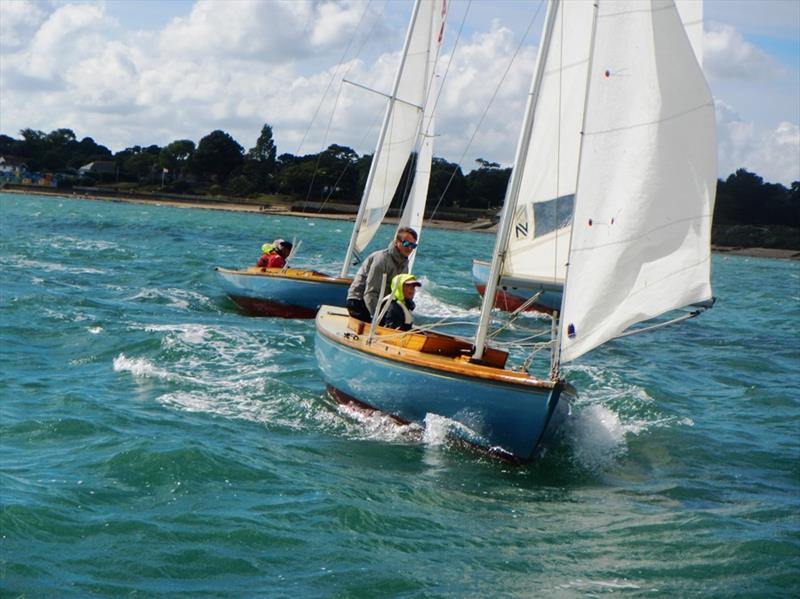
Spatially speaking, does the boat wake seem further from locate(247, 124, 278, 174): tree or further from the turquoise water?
locate(247, 124, 278, 174): tree

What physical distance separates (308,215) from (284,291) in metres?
94.8

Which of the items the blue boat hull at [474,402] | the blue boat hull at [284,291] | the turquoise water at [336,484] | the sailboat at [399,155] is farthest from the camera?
the sailboat at [399,155]

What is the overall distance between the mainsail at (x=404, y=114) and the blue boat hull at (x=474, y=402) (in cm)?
1199

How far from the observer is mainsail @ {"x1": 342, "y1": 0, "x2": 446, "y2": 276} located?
25.1 meters

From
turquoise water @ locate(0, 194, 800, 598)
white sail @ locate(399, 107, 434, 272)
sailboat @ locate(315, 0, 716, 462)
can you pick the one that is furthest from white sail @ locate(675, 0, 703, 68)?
white sail @ locate(399, 107, 434, 272)

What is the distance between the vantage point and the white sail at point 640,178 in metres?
10.8

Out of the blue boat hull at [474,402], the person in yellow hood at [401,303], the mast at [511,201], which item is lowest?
the blue boat hull at [474,402]

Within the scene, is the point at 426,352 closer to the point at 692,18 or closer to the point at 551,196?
the point at 551,196

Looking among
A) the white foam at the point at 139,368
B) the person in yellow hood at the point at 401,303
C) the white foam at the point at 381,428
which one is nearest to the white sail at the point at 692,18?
the person in yellow hood at the point at 401,303

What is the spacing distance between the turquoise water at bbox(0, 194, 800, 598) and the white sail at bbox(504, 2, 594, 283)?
1.88 m

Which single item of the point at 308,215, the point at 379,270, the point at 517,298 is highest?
the point at 379,270

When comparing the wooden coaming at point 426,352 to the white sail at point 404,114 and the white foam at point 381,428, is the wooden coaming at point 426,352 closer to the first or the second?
the white foam at point 381,428

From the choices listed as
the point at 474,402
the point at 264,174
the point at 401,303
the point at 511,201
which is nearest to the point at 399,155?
the point at 401,303

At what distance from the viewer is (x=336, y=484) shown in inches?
428
